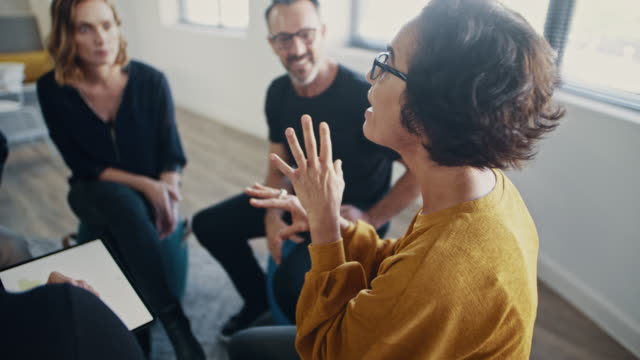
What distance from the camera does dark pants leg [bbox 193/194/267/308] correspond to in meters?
1.60

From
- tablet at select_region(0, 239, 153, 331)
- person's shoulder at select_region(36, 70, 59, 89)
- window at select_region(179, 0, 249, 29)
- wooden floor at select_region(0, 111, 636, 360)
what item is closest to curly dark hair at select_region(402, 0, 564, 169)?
tablet at select_region(0, 239, 153, 331)

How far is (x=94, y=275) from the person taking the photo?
96 centimetres

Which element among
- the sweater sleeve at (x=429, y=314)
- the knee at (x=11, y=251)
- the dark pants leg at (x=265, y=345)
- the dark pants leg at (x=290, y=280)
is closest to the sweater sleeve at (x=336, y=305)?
the sweater sleeve at (x=429, y=314)

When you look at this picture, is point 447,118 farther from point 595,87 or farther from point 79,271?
point 595,87

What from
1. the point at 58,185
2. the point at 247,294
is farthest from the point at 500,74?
the point at 58,185

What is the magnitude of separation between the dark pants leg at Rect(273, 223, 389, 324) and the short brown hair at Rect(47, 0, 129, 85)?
1.11 metres

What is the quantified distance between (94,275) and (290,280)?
55 centimetres

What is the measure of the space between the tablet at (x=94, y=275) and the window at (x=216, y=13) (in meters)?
3.29

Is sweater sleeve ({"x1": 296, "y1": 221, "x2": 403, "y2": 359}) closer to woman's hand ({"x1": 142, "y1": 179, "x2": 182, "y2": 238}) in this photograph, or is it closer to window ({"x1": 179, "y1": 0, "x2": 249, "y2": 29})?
woman's hand ({"x1": 142, "y1": 179, "x2": 182, "y2": 238})

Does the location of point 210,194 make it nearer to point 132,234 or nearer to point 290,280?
point 132,234

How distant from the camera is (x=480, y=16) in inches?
25.5

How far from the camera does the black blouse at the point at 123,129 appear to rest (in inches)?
63.3

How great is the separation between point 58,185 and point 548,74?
325 centimetres

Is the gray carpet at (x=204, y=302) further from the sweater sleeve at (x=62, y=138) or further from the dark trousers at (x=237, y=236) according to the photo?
the sweater sleeve at (x=62, y=138)
